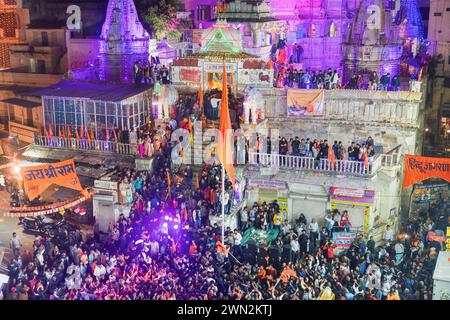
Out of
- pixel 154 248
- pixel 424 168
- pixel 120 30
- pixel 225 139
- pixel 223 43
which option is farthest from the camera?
pixel 120 30

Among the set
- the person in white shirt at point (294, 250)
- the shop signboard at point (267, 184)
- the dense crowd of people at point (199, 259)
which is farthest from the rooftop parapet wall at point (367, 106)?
the person in white shirt at point (294, 250)

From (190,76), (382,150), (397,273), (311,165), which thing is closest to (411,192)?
(382,150)

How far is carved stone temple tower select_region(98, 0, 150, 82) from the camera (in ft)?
94.2

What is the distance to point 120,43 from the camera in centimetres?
2891

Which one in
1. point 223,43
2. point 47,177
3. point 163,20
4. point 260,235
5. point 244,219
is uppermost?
point 163,20

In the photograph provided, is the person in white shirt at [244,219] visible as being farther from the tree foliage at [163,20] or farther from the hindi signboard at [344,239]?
the tree foliage at [163,20]

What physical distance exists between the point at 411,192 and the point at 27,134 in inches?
621

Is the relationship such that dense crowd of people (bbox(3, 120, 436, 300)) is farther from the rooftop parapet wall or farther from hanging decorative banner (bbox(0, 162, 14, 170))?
the rooftop parapet wall

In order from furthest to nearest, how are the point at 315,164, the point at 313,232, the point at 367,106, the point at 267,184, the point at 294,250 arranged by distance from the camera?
the point at 367,106 → the point at 267,184 → the point at 315,164 → the point at 313,232 → the point at 294,250

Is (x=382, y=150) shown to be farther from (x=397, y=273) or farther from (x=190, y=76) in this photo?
(x=190, y=76)

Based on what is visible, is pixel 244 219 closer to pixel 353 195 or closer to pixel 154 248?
pixel 154 248

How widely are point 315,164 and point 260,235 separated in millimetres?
3186

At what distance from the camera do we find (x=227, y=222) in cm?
2077

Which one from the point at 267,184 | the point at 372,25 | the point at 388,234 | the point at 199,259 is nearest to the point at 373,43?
the point at 372,25
